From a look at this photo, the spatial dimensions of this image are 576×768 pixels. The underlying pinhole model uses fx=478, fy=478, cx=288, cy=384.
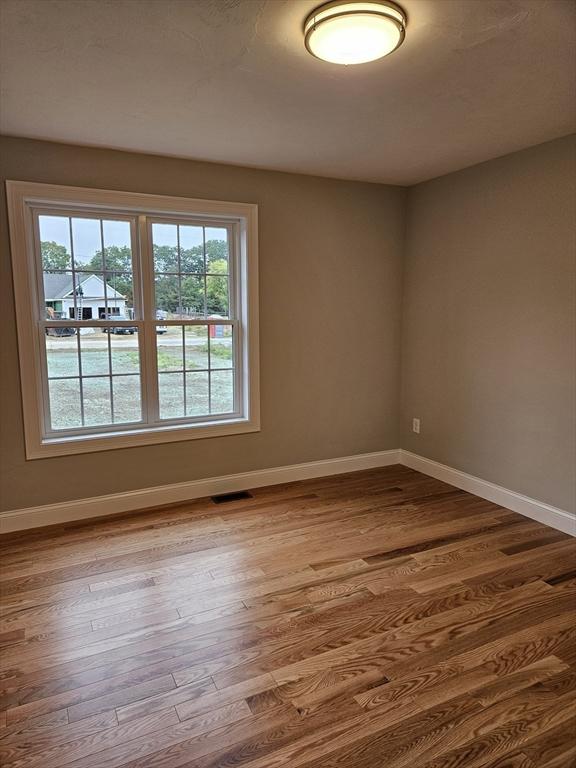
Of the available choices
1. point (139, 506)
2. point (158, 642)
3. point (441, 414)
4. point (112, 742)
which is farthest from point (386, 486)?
point (112, 742)

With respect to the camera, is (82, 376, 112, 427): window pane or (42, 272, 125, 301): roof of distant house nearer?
(42, 272, 125, 301): roof of distant house

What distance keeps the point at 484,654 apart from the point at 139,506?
2.47m

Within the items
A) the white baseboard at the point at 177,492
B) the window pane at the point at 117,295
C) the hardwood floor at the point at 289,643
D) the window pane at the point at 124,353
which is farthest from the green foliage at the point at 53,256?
the hardwood floor at the point at 289,643

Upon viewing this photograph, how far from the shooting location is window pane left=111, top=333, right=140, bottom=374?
3.44 m

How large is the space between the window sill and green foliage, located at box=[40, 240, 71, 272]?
3.83 feet

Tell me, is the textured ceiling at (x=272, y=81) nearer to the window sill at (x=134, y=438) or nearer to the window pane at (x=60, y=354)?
the window pane at (x=60, y=354)

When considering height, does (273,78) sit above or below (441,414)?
above

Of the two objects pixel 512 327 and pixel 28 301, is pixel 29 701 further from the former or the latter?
pixel 512 327

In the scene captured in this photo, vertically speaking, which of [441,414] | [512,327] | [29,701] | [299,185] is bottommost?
[29,701]

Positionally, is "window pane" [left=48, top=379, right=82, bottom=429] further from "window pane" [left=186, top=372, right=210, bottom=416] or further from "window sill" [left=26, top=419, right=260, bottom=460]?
"window pane" [left=186, top=372, right=210, bottom=416]

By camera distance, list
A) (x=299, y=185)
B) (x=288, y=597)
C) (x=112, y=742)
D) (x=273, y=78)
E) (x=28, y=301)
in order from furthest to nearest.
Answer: (x=299, y=185), (x=28, y=301), (x=288, y=597), (x=273, y=78), (x=112, y=742)

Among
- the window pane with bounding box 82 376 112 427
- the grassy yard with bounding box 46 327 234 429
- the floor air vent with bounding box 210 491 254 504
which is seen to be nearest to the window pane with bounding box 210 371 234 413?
the grassy yard with bounding box 46 327 234 429

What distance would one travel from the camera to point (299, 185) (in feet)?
12.4

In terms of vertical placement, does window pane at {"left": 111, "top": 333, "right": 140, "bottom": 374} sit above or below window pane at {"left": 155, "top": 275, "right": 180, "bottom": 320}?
below
